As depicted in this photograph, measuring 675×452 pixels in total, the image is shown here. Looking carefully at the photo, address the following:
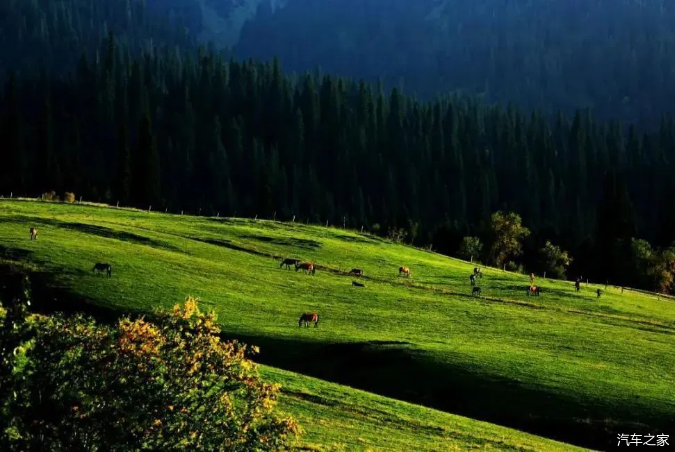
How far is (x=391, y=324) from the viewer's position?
197 ft

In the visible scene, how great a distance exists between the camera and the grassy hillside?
42531 mm

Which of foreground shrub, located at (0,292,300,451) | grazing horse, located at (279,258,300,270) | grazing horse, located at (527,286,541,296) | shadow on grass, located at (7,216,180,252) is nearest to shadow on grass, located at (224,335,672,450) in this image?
grazing horse, located at (279,258,300,270)

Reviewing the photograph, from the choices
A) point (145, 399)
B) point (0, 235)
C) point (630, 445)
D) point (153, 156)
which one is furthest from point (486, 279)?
point (153, 156)

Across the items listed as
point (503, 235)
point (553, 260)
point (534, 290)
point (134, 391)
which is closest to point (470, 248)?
point (503, 235)

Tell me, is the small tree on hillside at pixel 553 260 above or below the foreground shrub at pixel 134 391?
above

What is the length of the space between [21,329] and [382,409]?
2537 centimetres

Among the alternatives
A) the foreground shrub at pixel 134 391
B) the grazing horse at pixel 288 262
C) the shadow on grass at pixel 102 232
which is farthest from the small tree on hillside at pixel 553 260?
the foreground shrub at pixel 134 391

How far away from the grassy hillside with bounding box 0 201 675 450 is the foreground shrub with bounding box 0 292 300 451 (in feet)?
38.6

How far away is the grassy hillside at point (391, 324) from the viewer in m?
42.5

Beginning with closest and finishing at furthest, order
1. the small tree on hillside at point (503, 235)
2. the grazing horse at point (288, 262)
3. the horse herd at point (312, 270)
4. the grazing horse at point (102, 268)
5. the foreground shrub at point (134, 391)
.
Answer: the foreground shrub at point (134, 391) → the grazing horse at point (102, 268) → the horse herd at point (312, 270) → the grazing horse at point (288, 262) → the small tree on hillside at point (503, 235)

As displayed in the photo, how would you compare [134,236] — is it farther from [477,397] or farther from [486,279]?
[477,397]

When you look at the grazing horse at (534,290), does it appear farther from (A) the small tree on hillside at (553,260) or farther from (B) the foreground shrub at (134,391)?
(A) the small tree on hillside at (553,260)

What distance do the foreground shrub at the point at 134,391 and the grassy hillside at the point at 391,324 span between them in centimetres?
1176

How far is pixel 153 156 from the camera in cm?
18025
